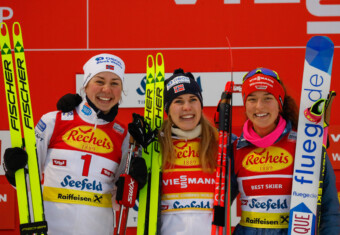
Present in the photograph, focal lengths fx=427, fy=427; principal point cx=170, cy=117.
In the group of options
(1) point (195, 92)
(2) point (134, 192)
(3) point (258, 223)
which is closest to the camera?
(3) point (258, 223)

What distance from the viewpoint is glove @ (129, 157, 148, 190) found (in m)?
2.53

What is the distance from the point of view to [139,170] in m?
2.53

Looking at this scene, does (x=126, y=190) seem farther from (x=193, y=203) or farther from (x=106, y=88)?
(x=106, y=88)

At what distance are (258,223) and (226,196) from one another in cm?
23

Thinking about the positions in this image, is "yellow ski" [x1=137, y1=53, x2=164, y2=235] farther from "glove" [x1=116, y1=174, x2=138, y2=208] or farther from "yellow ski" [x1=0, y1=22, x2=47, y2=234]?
"yellow ski" [x1=0, y1=22, x2=47, y2=234]

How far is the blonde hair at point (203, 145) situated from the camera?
8.34 feet

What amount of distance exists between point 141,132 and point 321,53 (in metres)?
1.20

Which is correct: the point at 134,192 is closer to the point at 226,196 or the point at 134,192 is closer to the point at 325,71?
the point at 226,196

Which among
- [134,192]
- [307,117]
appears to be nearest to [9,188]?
[134,192]

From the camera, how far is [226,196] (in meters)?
2.44

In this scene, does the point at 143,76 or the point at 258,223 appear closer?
the point at 258,223

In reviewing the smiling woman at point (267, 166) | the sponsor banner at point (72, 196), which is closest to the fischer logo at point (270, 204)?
the smiling woman at point (267, 166)

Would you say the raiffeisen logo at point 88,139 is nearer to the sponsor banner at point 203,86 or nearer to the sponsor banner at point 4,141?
the sponsor banner at point 203,86

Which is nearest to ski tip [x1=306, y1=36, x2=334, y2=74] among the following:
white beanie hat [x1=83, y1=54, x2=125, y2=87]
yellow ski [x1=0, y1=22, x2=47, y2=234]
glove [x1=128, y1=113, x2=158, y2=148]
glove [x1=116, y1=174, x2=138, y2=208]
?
glove [x1=128, y1=113, x2=158, y2=148]
